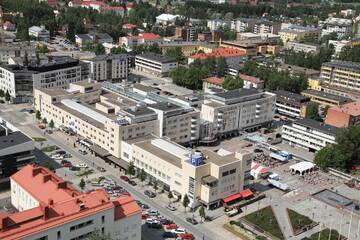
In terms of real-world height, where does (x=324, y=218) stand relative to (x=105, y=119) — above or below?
below

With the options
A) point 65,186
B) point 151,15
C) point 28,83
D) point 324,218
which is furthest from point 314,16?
point 65,186

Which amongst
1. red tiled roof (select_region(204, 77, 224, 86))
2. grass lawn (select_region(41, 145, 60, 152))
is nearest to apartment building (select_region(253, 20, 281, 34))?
red tiled roof (select_region(204, 77, 224, 86))

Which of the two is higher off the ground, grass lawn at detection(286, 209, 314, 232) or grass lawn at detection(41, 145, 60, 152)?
grass lawn at detection(41, 145, 60, 152)

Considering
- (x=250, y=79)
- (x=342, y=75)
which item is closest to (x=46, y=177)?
(x=250, y=79)

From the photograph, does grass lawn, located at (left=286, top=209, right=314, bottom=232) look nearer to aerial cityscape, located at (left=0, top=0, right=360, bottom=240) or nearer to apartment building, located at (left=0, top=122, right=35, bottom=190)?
aerial cityscape, located at (left=0, top=0, right=360, bottom=240)

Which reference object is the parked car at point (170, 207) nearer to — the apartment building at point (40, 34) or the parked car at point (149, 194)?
the parked car at point (149, 194)

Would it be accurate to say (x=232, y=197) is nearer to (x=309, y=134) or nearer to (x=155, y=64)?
(x=309, y=134)

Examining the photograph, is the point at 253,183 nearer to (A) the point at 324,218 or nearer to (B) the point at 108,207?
(A) the point at 324,218
